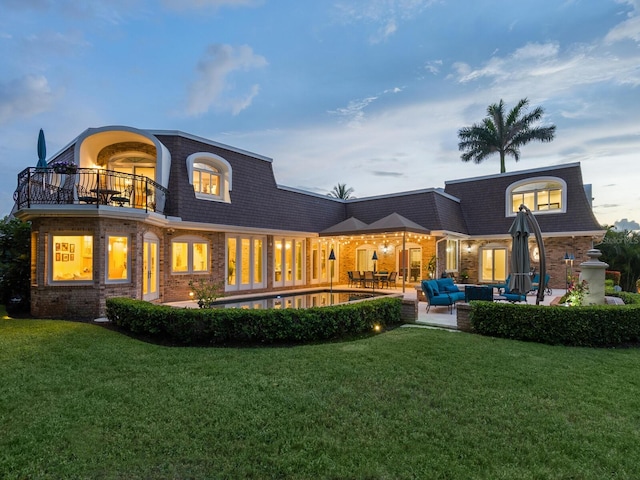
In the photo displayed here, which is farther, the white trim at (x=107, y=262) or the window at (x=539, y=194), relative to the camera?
the window at (x=539, y=194)

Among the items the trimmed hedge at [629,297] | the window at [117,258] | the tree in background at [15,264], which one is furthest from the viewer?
the tree in background at [15,264]

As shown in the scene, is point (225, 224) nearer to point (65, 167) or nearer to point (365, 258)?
point (65, 167)

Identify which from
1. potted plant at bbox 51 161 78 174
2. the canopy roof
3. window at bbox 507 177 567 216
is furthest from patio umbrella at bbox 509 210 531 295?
potted plant at bbox 51 161 78 174

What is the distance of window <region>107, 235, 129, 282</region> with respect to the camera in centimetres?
1008

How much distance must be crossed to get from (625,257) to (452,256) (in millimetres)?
11479

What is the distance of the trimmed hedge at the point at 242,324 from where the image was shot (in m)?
6.96

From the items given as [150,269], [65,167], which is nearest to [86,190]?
[65,167]

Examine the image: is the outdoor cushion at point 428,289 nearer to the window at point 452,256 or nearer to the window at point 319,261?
the window at point 452,256

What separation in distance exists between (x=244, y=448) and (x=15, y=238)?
46.4 feet

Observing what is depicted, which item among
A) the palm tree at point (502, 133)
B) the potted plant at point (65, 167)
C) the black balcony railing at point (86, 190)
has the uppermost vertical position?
the palm tree at point (502, 133)

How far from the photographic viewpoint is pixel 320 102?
17266 mm

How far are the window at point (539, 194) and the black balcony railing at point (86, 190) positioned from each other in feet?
59.5

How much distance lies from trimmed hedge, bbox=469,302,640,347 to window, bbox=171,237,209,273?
11.0 metres

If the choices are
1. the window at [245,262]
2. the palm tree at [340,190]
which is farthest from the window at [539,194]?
the palm tree at [340,190]
